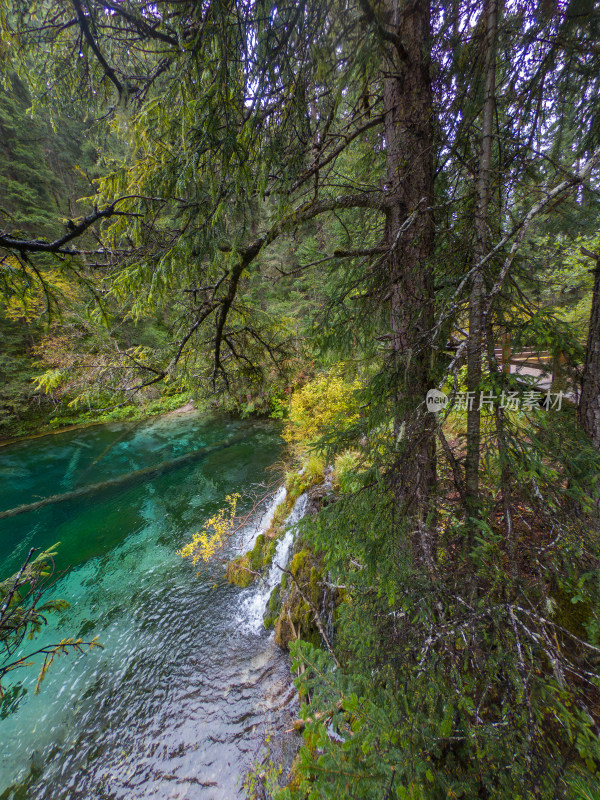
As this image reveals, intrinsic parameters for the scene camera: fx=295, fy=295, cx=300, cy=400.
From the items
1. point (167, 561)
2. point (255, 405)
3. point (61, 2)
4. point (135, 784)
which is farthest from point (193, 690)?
point (255, 405)

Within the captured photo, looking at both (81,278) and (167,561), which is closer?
(81,278)

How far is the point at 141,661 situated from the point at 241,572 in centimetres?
202

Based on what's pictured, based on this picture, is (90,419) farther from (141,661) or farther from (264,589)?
(264,589)

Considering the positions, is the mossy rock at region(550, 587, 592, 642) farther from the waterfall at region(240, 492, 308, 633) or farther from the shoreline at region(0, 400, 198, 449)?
the shoreline at region(0, 400, 198, 449)

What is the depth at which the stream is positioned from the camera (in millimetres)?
3695

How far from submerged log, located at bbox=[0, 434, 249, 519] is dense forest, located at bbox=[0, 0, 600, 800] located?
865cm

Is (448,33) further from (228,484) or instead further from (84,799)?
(228,484)

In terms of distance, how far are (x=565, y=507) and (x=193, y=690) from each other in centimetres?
565

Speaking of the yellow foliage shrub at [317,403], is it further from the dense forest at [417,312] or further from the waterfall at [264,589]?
the dense forest at [417,312]

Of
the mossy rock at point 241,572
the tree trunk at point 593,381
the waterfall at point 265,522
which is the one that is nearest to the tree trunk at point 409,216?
the tree trunk at point 593,381

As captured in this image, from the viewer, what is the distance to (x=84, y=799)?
3.46m

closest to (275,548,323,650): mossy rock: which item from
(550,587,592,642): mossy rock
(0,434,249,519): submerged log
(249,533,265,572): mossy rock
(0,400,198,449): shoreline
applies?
(249,533,265,572): mossy rock

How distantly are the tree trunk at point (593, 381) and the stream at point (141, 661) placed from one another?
482 cm

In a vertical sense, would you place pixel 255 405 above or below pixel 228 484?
above
